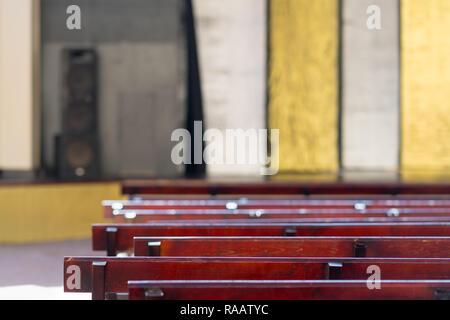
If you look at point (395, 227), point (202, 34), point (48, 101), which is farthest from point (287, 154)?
point (395, 227)

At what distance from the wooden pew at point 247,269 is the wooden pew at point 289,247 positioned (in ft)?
0.78

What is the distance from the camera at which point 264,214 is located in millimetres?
2900

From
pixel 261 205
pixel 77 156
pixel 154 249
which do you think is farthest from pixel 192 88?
pixel 154 249

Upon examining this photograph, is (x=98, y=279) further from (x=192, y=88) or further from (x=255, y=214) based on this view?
(x=192, y=88)

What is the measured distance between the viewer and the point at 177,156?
5797mm

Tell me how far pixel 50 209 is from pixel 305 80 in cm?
260

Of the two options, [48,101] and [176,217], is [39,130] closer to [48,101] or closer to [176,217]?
[48,101]

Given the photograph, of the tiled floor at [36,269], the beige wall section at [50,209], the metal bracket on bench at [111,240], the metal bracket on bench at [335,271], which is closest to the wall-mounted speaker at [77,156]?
the beige wall section at [50,209]

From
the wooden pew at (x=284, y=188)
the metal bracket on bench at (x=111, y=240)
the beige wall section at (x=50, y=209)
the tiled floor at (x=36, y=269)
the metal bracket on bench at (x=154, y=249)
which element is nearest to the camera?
the metal bracket on bench at (x=154, y=249)

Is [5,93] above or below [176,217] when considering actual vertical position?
above

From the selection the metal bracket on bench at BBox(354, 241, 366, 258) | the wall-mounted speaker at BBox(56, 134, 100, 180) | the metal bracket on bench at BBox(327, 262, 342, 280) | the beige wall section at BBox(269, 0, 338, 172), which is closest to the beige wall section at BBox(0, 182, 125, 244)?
the wall-mounted speaker at BBox(56, 134, 100, 180)

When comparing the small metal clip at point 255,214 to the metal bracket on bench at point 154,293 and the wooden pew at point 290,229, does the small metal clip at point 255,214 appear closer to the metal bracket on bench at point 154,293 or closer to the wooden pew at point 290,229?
the wooden pew at point 290,229

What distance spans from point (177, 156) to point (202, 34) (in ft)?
3.87

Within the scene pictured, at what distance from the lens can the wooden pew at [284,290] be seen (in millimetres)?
1543
